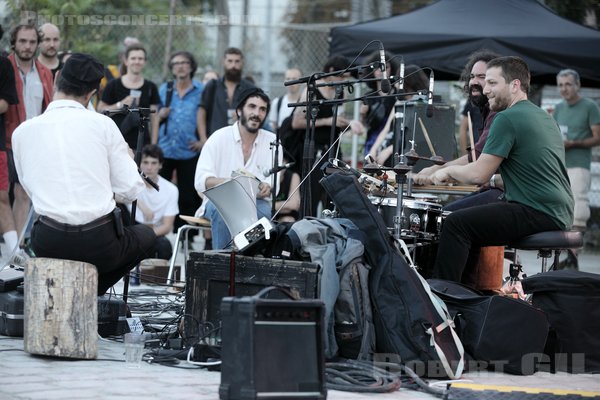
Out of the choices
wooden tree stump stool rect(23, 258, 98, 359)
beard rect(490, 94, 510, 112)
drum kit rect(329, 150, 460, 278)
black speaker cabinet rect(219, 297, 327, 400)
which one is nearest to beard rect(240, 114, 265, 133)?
drum kit rect(329, 150, 460, 278)

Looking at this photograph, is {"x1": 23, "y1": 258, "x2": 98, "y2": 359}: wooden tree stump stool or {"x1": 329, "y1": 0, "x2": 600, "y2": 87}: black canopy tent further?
{"x1": 329, "y1": 0, "x2": 600, "y2": 87}: black canopy tent

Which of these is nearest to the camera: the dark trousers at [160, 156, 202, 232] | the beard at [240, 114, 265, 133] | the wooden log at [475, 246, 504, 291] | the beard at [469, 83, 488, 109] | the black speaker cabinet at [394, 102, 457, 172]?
the wooden log at [475, 246, 504, 291]

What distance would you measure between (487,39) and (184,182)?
3.50m

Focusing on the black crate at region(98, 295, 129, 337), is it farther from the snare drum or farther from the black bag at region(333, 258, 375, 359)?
the snare drum

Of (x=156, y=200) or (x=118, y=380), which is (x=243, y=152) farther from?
(x=118, y=380)

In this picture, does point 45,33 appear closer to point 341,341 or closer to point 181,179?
point 181,179

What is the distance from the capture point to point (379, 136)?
9.98m

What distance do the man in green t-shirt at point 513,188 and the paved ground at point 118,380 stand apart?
3.51ft

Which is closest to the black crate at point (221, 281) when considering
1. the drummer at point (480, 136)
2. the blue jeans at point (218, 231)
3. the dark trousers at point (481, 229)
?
the dark trousers at point (481, 229)

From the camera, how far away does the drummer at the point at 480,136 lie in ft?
25.0

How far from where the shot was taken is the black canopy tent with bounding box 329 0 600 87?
439 inches

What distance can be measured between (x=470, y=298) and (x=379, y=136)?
4.17 m

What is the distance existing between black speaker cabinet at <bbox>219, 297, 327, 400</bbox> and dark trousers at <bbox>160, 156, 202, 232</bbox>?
6.42m

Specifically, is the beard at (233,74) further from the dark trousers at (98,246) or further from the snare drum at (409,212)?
the dark trousers at (98,246)
